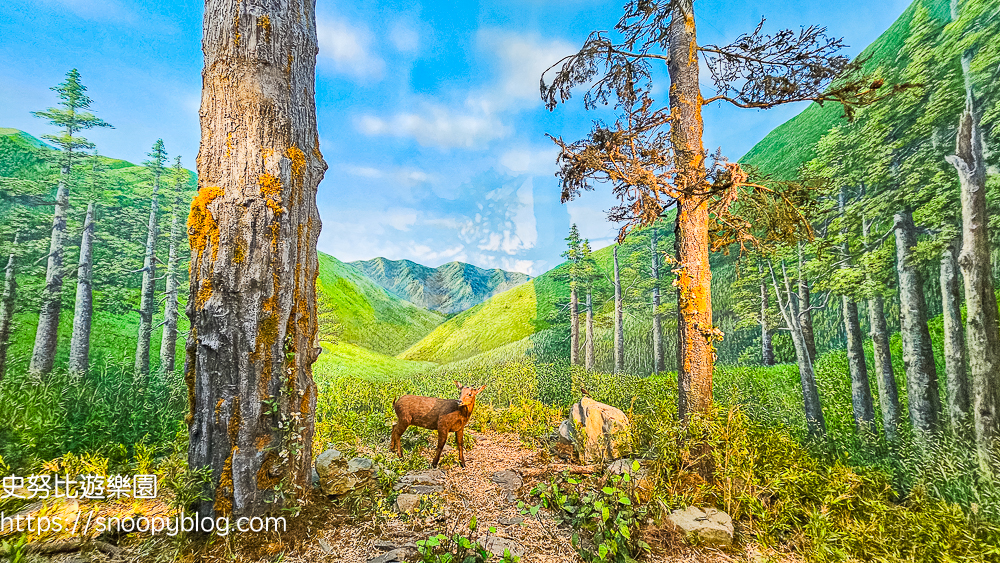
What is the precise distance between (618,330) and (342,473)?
761cm

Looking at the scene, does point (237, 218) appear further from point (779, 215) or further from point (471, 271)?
point (471, 271)

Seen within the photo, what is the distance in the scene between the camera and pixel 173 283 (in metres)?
5.97

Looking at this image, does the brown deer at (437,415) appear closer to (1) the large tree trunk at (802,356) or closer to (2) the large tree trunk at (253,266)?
(2) the large tree trunk at (253,266)

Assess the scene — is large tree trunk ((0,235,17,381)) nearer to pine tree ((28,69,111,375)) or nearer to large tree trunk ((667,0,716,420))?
pine tree ((28,69,111,375))

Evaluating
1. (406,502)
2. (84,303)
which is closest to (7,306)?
(84,303)

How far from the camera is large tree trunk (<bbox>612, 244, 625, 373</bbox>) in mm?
8781

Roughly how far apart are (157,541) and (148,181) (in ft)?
20.9

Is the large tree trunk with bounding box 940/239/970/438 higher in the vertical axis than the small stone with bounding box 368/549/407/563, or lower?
higher

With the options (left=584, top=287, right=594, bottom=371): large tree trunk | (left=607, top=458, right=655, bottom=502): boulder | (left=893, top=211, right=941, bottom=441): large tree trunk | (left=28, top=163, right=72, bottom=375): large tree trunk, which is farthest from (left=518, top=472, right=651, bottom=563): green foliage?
(left=28, top=163, right=72, bottom=375): large tree trunk

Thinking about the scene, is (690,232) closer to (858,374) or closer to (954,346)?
(954,346)

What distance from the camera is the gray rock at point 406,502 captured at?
281 centimetres

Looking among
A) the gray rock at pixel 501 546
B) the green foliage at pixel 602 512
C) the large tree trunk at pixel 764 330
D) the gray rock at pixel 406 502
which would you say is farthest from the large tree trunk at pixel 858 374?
the gray rock at pixel 406 502

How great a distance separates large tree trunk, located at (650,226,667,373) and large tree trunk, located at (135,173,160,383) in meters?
9.96

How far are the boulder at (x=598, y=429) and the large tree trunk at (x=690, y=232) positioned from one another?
799 mm
